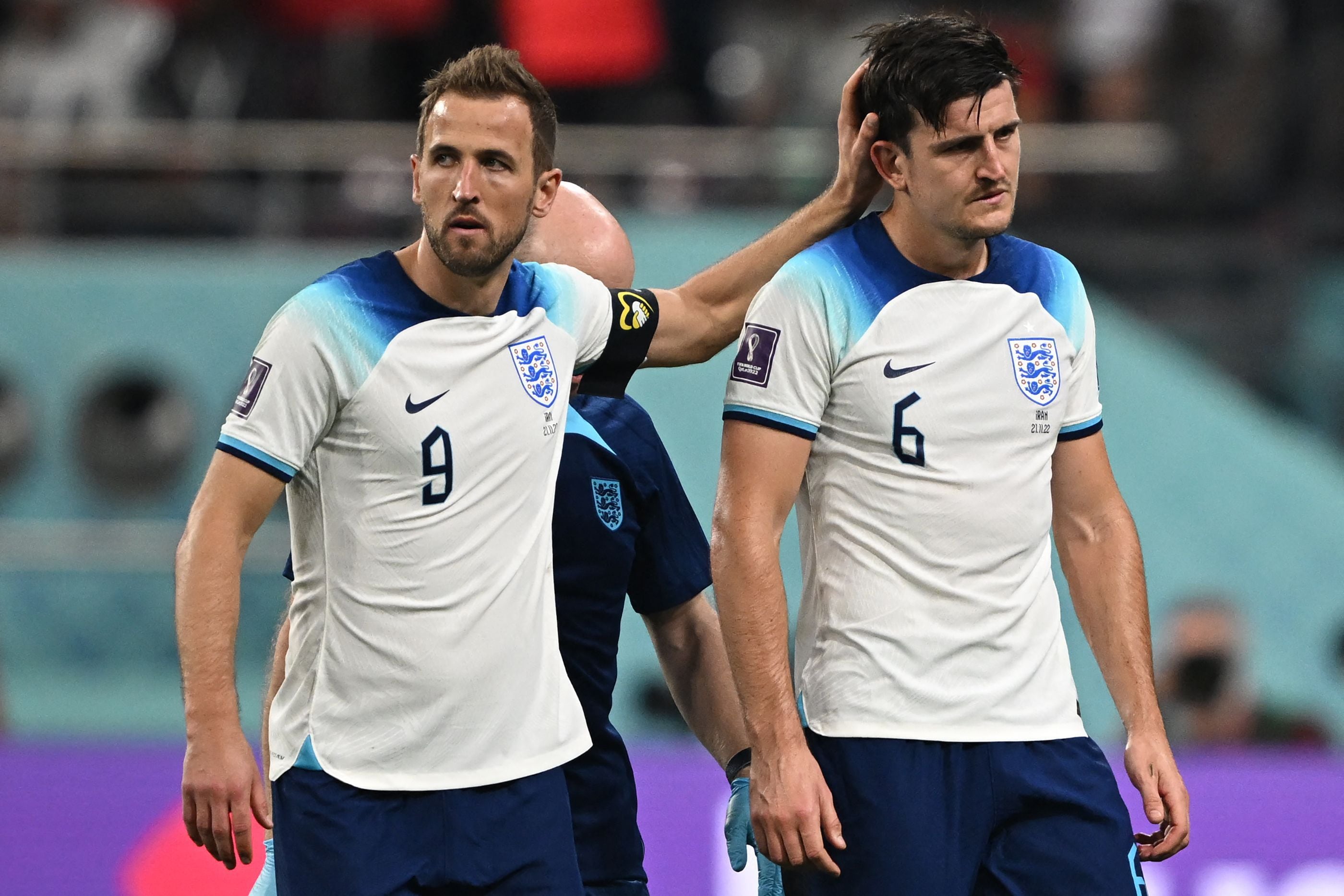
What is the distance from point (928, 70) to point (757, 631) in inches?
40.1

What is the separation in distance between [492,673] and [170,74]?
21.2 ft

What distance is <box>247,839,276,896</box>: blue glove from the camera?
344cm

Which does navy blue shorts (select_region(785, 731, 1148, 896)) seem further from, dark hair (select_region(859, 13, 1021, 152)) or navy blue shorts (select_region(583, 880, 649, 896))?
dark hair (select_region(859, 13, 1021, 152))

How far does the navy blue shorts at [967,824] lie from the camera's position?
315 centimetres

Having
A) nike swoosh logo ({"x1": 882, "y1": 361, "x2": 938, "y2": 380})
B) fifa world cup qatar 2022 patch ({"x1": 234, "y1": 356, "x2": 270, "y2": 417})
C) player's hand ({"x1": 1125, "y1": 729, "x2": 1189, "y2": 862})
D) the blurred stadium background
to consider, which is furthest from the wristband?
the blurred stadium background

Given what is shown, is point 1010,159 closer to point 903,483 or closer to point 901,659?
point 903,483

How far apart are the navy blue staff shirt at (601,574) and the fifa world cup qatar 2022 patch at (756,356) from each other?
437 millimetres

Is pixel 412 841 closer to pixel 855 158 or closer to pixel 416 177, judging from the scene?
pixel 416 177

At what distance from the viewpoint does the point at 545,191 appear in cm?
334

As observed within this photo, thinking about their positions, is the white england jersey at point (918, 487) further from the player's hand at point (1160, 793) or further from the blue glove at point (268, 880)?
the blue glove at point (268, 880)

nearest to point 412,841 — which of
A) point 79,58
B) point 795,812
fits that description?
point 795,812

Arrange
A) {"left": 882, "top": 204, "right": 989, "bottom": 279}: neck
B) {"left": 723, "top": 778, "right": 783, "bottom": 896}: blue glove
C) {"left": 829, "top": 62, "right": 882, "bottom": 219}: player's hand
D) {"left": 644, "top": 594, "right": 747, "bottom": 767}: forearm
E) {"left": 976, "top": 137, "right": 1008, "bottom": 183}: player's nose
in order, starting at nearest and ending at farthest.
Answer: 1. {"left": 976, "top": 137, "right": 1008, "bottom": 183}: player's nose
2. {"left": 882, "top": 204, "right": 989, "bottom": 279}: neck
3. {"left": 829, "top": 62, "right": 882, "bottom": 219}: player's hand
4. {"left": 723, "top": 778, "right": 783, "bottom": 896}: blue glove
5. {"left": 644, "top": 594, "right": 747, "bottom": 767}: forearm

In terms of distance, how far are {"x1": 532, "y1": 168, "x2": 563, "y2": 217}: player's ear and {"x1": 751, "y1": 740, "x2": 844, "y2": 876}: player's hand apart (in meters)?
1.04

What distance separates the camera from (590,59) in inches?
350
